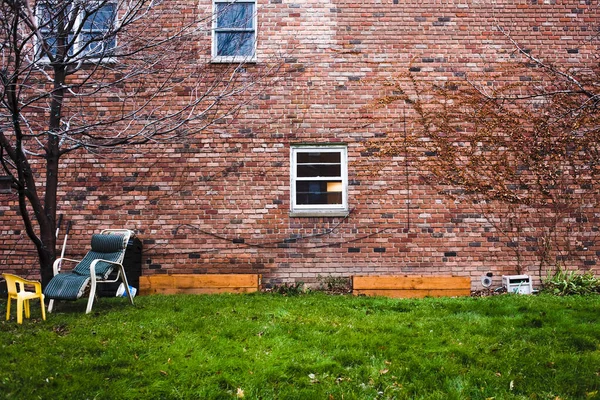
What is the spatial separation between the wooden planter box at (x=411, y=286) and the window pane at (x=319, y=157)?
2204 millimetres

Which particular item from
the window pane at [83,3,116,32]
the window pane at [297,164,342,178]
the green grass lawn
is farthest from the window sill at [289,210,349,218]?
the window pane at [83,3,116,32]

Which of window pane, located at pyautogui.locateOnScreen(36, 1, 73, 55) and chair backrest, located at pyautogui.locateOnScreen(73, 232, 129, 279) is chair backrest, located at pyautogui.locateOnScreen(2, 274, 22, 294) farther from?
window pane, located at pyautogui.locateOnScreen(36, 1, 73, 55)

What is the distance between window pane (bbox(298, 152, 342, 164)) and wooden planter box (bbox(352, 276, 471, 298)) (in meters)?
2.20

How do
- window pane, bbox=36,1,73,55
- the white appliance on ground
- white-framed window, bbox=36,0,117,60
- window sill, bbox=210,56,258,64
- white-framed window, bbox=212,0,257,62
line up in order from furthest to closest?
1. white-framed window, bbox=212,0,257,62
2. window sill, bbox=210,56,258,64
3. the white appliance on ground
4. white-framed window, bbox=36,0,117,60
5. window pane, bbox=36,1,73,55

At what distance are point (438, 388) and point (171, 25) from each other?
7.55 m

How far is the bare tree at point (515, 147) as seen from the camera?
811 centimetres

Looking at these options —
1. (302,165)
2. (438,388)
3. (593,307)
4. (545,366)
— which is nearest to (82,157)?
(302,165)

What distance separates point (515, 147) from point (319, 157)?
138 inches

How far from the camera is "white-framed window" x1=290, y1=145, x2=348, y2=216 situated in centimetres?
827

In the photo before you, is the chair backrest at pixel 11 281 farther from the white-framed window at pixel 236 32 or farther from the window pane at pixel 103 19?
the white-framed window at pixel 236 32

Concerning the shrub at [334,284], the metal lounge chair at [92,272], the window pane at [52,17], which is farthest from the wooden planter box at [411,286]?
the window pane at [52,17]

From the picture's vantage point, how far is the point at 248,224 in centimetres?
817

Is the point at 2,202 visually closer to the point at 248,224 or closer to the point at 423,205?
the point at 248,224

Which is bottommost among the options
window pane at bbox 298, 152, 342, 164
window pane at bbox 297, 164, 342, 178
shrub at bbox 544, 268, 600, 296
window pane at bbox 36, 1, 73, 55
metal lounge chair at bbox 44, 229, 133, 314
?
shrub at bbox 544, 268, 600, 296
